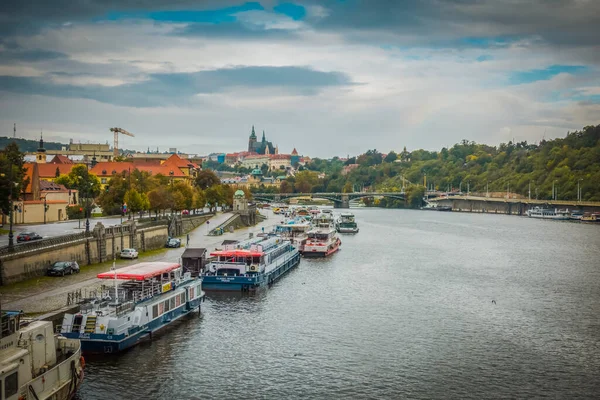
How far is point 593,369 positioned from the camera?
32094 mm

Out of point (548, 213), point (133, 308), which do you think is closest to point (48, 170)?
point (133, 308)

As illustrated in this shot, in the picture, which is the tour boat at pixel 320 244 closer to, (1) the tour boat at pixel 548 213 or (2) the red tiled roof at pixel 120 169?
(2) the red tiled roof at pixel 120 169

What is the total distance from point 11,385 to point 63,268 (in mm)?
24396

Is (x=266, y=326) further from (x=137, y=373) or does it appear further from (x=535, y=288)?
(x=535, y=288)

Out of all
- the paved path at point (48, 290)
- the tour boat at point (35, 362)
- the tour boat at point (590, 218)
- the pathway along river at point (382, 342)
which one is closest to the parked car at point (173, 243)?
the paved path at point (48, 290)

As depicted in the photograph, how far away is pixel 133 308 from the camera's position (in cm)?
3328

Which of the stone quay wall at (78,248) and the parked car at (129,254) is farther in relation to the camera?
the parked car at (129,254)

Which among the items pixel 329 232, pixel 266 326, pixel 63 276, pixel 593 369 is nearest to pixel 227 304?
pixel 266 326

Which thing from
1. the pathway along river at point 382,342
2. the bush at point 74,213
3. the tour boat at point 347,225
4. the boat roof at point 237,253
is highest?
the bush at point 74,213

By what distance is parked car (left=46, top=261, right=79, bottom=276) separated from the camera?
1743 inches

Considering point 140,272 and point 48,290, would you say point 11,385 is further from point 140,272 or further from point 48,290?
point 48,290

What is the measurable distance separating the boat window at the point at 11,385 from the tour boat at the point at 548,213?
14176cm

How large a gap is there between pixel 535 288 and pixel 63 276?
117 feet

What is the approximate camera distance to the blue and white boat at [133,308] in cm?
3073
